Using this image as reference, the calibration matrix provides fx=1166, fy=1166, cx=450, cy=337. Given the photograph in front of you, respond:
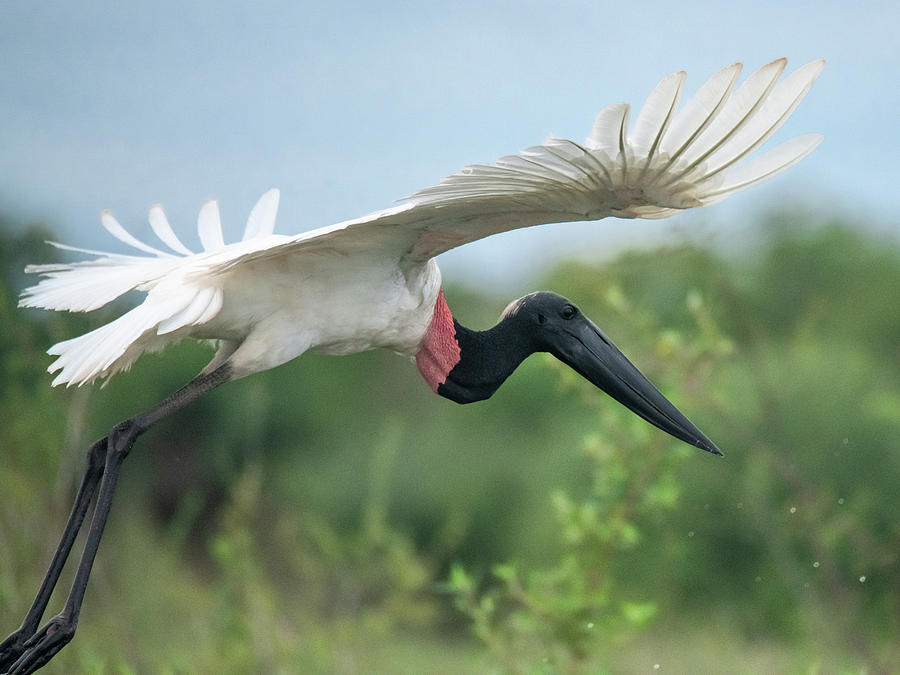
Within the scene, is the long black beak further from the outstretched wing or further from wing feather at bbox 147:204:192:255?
wing feather at bbox 147:204:192:255

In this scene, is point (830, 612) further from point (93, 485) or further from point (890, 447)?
point (93, 485)

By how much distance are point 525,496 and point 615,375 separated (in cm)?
526

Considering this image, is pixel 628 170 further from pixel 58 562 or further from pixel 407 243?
pixel 58 562

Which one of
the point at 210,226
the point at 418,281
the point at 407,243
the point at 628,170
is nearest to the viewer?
the point at 628,170

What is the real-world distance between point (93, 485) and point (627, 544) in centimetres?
174

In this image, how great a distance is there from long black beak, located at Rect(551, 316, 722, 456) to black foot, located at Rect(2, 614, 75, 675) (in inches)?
58.7

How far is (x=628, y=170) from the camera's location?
2.38 meters

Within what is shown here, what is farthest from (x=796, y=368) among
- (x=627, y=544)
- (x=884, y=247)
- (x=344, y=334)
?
(x=344, y=334)

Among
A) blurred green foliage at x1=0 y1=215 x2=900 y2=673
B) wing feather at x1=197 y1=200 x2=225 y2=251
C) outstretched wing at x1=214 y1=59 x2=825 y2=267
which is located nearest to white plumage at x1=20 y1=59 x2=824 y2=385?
outstretched wing at x1=214 y1=59 x2=825 y2=267

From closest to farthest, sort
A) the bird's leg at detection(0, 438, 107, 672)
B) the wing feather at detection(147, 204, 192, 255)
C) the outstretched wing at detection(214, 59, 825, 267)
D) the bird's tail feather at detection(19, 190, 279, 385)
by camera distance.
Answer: the outstretched wing at detection(214, 59, 825, 267), the bird's tail feather at detection(19, 190, 279, 385), the bird's leg at detection(0, 438, 107, 672), the wing feather at detection(147, 204, 192, 255)

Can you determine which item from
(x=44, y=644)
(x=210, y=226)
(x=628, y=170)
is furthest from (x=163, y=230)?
(x=628, y=170)

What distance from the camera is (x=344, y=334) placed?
2920mm

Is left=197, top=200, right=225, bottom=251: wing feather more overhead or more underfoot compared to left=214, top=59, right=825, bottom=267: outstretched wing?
more underfoot

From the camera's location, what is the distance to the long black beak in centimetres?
324
